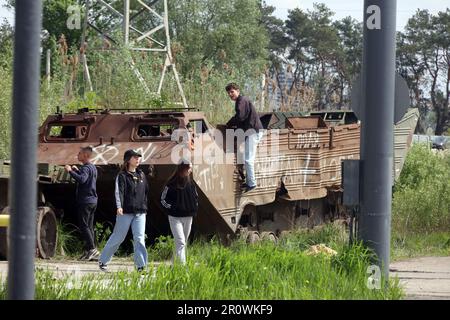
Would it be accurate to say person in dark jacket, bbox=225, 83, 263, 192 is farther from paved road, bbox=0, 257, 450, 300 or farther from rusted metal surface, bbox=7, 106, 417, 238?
paved road, bbox=0, 257, 450, 300

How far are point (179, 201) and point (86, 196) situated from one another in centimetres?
233

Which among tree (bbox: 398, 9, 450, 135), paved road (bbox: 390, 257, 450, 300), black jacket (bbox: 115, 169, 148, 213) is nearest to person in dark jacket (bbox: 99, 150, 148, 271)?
black jacket (bbox: 115, 169, 148, 213)

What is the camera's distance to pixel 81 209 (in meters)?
15.3

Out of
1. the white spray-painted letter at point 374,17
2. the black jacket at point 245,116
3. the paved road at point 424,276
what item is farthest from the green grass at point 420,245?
the white spray-painted letter at point 374,17

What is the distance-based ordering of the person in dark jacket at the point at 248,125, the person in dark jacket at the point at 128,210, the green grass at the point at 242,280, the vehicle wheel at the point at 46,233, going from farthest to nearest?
the person in dark jacket at the point at 248,125 < the vehicle wheel at the point at 46,233 < the person in dark jacket at the point at 128,210 < the green grass at the point at 242,280

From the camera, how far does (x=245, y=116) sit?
16344 mm

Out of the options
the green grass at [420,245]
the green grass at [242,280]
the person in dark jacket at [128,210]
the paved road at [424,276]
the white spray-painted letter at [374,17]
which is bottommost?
the green grass at [420,245]

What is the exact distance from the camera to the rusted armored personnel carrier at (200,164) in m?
15.7

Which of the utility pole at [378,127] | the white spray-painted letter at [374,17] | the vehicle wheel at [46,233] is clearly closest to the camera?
the white spray-painted letter at [374,17]

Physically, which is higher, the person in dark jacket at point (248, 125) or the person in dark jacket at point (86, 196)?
the person in dark jacket at point (248, 125)

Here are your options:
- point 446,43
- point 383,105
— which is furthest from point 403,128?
point 446,43

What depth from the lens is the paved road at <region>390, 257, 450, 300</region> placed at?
11.7 meters

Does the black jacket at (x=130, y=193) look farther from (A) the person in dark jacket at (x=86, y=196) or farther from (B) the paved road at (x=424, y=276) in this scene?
(B) the paved road at (x=424, y=276)

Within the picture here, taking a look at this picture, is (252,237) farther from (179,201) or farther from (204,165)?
(179,201)
